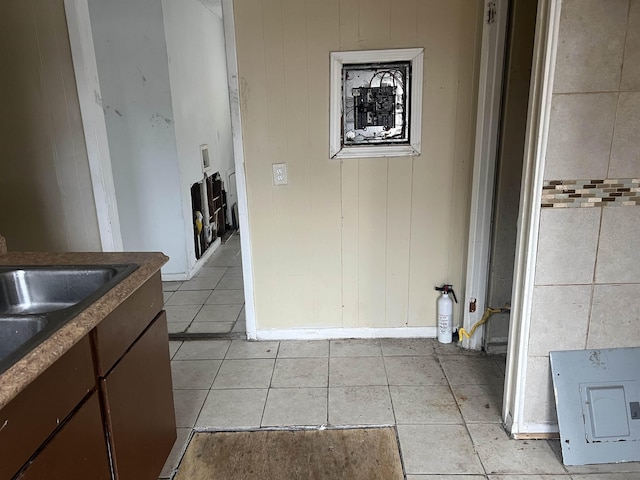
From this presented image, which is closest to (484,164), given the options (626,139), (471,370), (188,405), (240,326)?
(626,139)

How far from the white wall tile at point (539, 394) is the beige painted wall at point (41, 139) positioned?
2.42 meters

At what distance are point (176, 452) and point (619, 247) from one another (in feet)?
6.39

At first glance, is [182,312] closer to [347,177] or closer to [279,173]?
[279,173]

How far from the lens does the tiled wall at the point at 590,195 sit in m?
1.49

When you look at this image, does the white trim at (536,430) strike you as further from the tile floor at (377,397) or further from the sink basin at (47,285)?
the sink basin at (47,285)

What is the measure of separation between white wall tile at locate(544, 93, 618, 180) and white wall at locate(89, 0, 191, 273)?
2945 millimetres

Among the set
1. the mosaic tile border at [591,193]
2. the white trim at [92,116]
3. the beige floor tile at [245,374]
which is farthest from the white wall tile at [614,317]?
the white trim at [92,116]

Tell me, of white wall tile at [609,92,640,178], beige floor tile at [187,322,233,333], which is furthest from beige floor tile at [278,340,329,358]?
white wall tile at [609,92,640,178]

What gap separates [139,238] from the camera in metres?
3.82

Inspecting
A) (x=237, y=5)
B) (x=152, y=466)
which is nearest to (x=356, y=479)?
(x=152, y=466)

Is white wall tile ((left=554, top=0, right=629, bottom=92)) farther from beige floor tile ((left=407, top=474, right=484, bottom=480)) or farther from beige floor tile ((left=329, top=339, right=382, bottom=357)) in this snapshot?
beige floor tile ((left=329, top=339, right=382, bottom=357))

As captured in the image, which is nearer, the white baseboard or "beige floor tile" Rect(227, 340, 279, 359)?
"beige floor tile" Rect(227, 340, 279, 359)

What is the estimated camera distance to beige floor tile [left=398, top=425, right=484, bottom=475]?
1.71 metres

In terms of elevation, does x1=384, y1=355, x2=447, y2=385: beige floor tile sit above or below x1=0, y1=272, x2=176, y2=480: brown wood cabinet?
below
